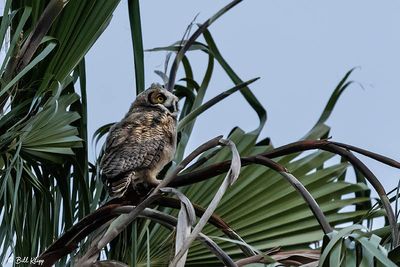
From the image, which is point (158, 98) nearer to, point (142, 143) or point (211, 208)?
point (142, 143)

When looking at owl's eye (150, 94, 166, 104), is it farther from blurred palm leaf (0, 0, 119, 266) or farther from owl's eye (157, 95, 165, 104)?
blurred palm leaf (0, 0, 119, 266)

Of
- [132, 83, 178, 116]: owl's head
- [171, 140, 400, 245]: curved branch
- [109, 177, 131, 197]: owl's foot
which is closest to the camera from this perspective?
[171, 140, 400, 245]: curved branch

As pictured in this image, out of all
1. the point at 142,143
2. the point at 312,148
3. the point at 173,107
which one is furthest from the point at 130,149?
the point at 312,148

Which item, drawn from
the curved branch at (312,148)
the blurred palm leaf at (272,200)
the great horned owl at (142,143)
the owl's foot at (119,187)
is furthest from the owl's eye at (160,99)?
the curved branch at (312,148)

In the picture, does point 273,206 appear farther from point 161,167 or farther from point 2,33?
point 2,33

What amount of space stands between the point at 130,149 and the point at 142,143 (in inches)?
3.9

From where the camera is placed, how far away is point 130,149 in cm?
353

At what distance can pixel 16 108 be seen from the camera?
9.70 ft

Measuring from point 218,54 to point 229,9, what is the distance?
0.58 ft

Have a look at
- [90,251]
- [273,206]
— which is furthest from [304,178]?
[90,251]

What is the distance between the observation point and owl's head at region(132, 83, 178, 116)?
3928 mm

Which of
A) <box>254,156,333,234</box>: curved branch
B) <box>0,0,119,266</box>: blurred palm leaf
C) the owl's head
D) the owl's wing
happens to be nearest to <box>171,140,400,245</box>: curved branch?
<box>254,156,333,234</box>: curved branch

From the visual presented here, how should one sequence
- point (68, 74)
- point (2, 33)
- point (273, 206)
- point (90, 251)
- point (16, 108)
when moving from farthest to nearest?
1. point (273, 206)
2. point (68, 74)
3. point (16, 108)
4. point (2, 33)
5. point (90, 251)

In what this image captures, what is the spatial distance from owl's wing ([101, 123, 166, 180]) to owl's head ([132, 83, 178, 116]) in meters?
0.18
